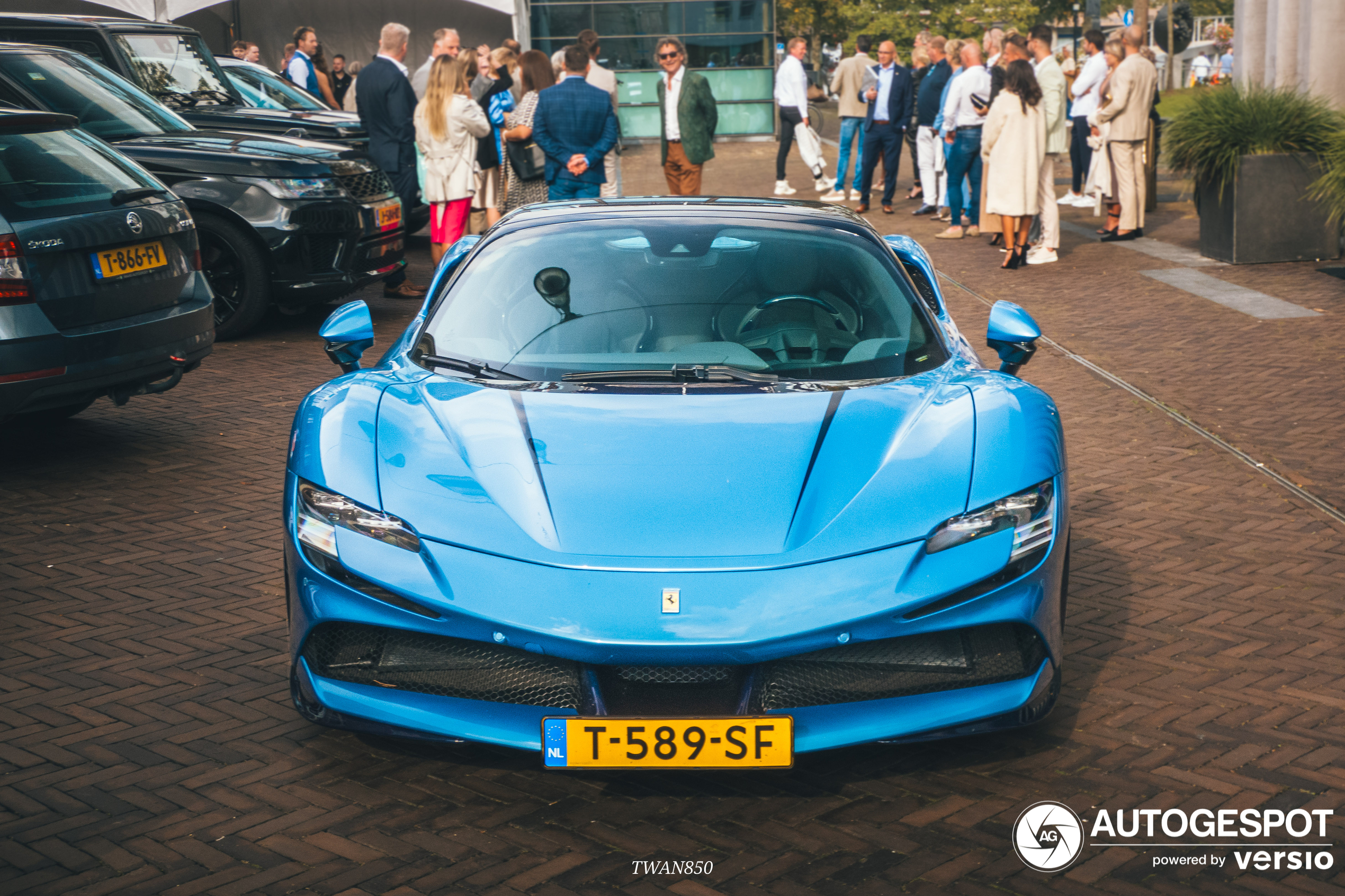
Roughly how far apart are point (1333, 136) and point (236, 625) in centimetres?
1035

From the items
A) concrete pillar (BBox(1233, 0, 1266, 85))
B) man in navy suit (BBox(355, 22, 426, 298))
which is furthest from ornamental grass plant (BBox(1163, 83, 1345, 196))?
man in navy suit (BBox(355, 22, 426, 298))

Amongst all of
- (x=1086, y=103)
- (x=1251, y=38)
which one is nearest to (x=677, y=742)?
(x=1086, y=103)

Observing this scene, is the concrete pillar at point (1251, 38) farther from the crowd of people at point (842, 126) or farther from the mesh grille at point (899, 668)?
the mesh grille at point (899, 668)

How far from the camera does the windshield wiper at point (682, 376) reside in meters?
3.91

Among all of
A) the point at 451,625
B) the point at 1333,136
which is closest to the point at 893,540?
the point at 451,625

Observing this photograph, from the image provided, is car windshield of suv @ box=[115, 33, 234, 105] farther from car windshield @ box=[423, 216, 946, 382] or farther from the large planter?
the large planter

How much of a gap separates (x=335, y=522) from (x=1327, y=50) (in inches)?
573

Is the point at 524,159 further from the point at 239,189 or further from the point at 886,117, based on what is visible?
the point at 886,117

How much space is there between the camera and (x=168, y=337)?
6621mm

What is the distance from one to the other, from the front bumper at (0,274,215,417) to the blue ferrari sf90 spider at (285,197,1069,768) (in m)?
2.63

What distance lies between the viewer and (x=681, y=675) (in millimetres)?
3037

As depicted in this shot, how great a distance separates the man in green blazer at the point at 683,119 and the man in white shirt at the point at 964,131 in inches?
94.4

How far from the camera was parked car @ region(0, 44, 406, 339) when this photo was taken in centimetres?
953

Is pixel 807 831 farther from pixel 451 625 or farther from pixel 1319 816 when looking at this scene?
pixel 1319 816
